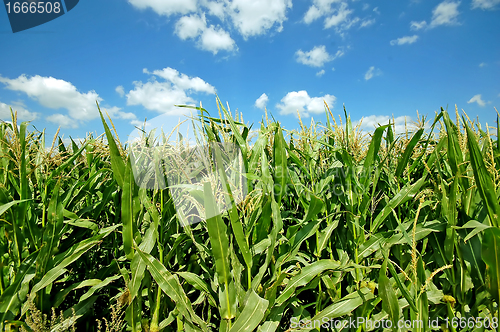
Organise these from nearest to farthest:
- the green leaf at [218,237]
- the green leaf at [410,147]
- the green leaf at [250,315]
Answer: the green leaf at [218,237]
the green leaf at [250,315]
the green leaf at [410,147]

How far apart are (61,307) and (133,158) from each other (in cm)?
146

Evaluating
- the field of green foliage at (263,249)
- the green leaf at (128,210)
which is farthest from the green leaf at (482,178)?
the green leaf at (128,210)

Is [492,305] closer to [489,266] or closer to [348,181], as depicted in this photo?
[489,266]

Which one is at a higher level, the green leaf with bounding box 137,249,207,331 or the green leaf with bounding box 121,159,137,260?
the green leaf with bounding box 121,159,137,260

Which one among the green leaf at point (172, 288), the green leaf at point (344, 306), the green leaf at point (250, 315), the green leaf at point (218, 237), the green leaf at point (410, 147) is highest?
the green leaf at point (410, 147)

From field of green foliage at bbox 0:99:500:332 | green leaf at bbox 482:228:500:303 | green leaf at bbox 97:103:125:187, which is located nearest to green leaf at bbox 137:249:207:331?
field of green foliage at bbox 0:99:500:332

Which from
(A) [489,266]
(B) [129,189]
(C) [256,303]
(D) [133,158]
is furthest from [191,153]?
(A) [489,266]

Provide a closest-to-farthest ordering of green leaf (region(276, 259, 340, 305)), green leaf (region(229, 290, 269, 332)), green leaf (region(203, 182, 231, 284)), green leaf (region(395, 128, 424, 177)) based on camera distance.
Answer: green leaf (region(203, 182, 231, 284)), green leaf (region(229, 290, 269, 332)), green leaf (region(276, 259, 340, 305)), green leaf (region(395, 128, 424, 177))

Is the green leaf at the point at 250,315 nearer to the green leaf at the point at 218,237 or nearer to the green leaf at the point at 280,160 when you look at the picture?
the green leaf at the point at 218,237

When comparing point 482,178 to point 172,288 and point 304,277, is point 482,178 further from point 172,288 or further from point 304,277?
point 172,288

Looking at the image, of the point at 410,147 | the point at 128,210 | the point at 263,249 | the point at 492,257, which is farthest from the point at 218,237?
the point at 492,257

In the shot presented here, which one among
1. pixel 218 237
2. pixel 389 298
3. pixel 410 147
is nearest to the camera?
pixel 218 237

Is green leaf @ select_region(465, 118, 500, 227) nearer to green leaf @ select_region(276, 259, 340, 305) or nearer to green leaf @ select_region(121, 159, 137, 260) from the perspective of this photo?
green leaf @ select_region(276, 259, 340, 305)

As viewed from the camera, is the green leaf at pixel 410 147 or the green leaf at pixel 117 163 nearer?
the green leaf at pixel 117 163
